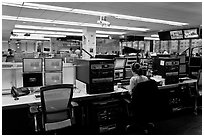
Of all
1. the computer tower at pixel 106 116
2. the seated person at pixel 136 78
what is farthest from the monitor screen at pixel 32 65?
the seated person at pixel 136 78

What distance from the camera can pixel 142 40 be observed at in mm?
14594

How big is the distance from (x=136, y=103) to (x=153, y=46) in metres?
12.2

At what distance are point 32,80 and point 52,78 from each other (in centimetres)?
31

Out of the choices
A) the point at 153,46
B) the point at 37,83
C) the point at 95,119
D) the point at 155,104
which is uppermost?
the point at 153,46

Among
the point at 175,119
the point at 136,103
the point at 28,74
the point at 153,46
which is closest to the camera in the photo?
the point at 136,103

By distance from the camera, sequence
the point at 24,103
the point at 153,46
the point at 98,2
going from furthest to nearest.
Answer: the point at 153,46 → the point at 98,2 → the point at 24,103

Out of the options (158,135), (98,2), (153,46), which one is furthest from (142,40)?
(158,135)

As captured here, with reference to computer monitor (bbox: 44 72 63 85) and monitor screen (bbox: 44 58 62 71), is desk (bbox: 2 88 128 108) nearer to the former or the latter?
computer monitor (bbox: 44 72 63 85)

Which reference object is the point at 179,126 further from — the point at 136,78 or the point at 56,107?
the point at 56,107

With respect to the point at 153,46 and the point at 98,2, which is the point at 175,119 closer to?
the point at 98,2

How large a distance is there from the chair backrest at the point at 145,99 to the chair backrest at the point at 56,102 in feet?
3.12

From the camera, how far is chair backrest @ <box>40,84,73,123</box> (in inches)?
89.0

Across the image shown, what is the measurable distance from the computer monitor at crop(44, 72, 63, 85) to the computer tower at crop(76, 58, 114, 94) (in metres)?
0.41

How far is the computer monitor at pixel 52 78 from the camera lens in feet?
10.1
